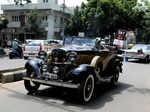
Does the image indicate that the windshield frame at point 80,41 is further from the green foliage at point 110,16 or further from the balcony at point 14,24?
the balcony at point 14,24

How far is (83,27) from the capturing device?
31.0 metres

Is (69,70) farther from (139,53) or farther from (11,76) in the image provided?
(139,53)

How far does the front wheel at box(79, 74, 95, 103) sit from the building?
3266 cm

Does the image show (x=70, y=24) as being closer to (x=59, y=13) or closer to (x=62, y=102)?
(x=59, y=13)

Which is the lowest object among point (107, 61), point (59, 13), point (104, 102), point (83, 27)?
point (104, 102)

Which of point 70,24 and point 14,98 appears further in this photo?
point 70,24

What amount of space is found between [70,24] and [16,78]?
2649 cm

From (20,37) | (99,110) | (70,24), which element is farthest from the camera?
(20,37)

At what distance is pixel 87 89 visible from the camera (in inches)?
212

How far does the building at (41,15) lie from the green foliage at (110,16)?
32.5ft

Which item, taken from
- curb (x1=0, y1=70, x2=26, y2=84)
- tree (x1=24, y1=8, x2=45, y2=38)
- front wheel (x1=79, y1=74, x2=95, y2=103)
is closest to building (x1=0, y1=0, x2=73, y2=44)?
tree (x1=24, y1=8, x2=45, y2=38)

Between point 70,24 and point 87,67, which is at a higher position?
point 70,24

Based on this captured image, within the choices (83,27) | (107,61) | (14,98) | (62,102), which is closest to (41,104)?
(62,102)

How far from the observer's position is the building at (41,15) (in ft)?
124
